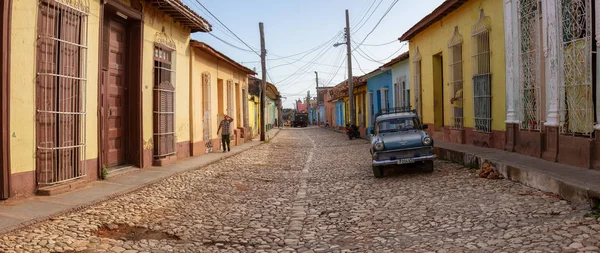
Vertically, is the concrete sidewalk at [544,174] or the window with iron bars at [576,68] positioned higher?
the window with iron bars at [576,68]

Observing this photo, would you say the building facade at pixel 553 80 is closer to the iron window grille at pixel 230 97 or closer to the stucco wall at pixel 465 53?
the stucco wall at pixel 465 53

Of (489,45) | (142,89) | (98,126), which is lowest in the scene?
(98,126)

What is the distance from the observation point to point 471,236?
4.83 m

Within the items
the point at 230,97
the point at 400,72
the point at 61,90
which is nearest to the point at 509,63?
the point at 61,90

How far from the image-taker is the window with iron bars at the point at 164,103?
10781 millimetres

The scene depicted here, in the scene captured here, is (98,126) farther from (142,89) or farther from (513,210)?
(513,210)

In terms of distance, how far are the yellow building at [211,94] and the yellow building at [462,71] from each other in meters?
7.31

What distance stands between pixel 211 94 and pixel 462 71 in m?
8.15

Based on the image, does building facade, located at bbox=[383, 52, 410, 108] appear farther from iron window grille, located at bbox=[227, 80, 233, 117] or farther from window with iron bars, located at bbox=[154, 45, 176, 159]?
window with iron bars, located at bbox=[154, 45, 176, 159]

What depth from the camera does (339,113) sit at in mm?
42906

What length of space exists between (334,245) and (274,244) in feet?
2.07

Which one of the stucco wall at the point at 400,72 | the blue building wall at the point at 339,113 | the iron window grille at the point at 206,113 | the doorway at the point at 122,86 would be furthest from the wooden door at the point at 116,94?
the blue building wall at the point at 339,113

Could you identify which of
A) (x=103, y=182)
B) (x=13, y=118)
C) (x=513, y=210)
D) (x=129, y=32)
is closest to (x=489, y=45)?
(x=513, y=210)

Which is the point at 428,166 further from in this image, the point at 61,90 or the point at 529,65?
the point at 61,90
